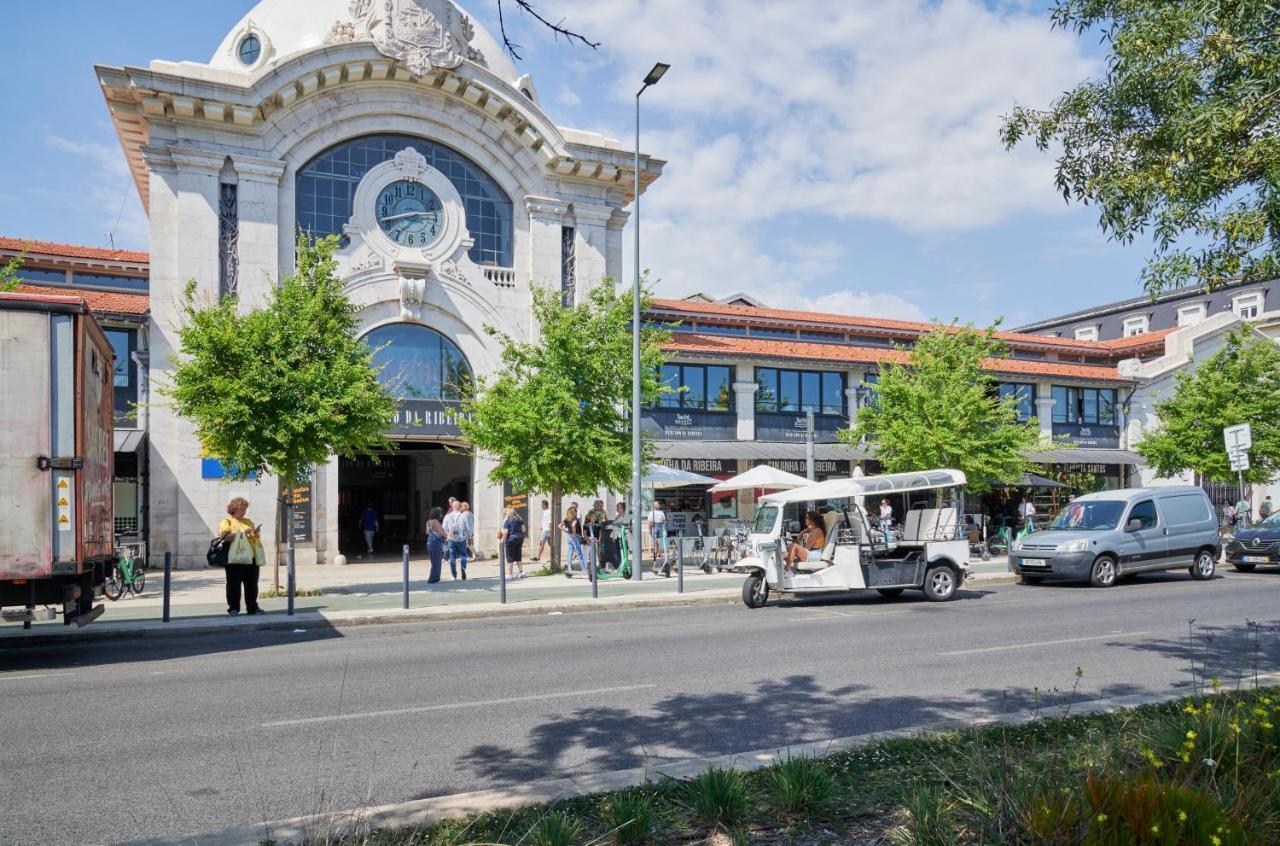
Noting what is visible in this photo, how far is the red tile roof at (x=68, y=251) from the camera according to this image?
1115 inches

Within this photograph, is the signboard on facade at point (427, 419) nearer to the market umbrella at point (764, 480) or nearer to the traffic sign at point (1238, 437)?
the market umbrella at point (764, 480)

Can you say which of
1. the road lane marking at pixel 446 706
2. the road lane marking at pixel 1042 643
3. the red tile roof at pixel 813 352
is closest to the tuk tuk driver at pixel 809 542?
the road lane marking at pixel 1042 643

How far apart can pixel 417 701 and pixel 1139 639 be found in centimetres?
835

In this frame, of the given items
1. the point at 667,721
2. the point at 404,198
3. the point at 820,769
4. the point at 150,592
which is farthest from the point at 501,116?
the point at 820,769

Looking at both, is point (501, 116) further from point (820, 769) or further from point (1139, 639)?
point (820, 769)

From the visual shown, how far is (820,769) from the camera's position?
4.74 m

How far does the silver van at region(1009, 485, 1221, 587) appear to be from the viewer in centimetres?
1811

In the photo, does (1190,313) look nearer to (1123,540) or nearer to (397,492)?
(1123,540)

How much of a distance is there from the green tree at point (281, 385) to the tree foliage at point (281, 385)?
0.02 meters

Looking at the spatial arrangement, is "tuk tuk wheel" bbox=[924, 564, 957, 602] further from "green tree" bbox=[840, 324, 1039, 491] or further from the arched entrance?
the arched entrance

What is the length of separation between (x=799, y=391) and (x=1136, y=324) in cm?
3479

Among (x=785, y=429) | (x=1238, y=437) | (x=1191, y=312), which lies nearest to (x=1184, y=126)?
(x=1238, y=437)

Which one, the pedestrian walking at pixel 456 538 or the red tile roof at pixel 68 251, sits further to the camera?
the red tile roof at pixel 68 251

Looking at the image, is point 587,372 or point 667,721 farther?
point 587,372
